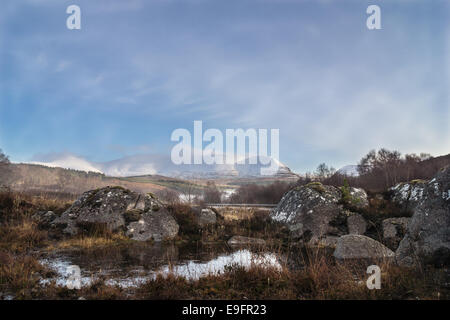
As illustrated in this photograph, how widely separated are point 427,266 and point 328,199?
356 inches

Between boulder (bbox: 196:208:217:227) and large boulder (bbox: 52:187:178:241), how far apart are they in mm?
1697

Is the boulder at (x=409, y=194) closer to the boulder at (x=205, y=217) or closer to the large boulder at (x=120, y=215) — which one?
the boulder at (x=205, y=217)

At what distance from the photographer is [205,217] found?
16.7 m

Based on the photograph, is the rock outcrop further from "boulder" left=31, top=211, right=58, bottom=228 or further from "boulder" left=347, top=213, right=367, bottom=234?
"boulder" left=31, top=211, right=58, bottom=228

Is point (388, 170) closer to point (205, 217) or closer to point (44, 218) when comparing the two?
point (205, 217)

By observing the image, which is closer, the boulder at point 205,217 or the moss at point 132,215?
the moss at point 132,215

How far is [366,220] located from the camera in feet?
50.3

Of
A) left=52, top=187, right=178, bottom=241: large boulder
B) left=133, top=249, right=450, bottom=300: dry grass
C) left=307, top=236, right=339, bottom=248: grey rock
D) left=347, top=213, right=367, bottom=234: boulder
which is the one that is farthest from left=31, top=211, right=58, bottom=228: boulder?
left=347, top=213, right=367, bottom=234: boulder

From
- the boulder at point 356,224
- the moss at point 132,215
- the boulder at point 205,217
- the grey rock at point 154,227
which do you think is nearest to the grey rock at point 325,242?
the boulder at point 356,224

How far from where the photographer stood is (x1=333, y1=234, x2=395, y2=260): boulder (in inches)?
413

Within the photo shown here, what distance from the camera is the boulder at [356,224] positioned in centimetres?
1473

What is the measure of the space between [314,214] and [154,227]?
334 inches
